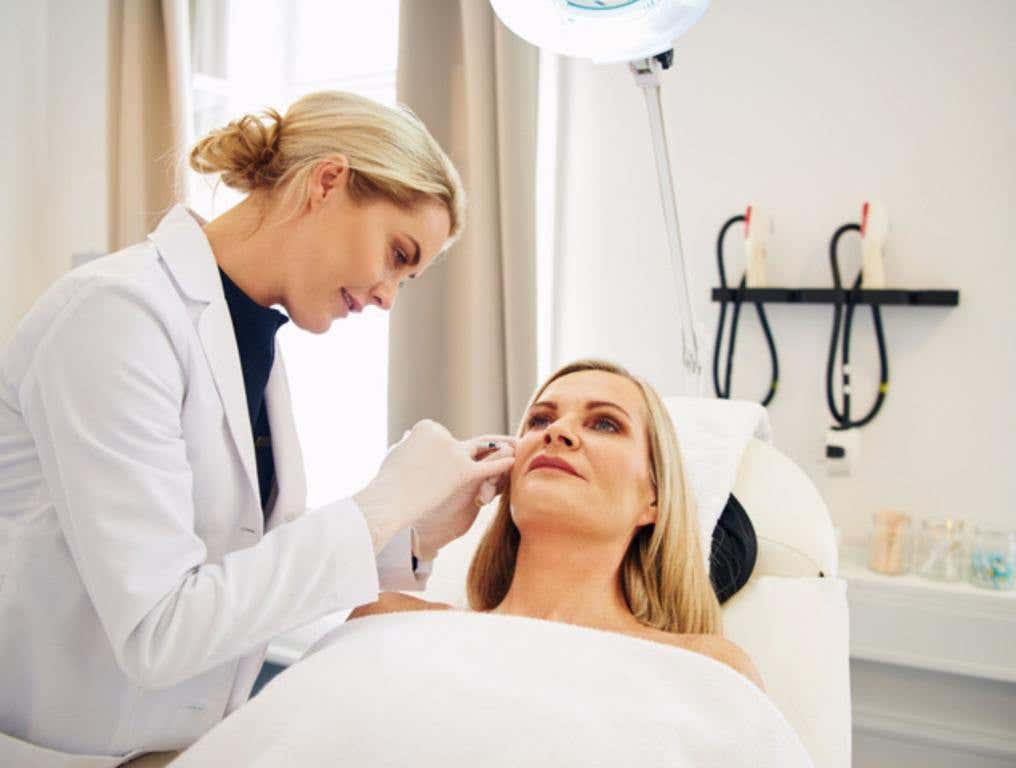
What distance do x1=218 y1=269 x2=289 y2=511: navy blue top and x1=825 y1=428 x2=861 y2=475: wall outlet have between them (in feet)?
4.65

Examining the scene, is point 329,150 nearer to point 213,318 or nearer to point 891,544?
point 213,318

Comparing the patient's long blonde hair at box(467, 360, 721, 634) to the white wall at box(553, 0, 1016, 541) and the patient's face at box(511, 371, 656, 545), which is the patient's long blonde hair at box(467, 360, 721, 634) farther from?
the white wall at box(553, 0, 1016, 541)

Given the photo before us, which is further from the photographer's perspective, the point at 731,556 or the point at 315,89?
the point at 315,89

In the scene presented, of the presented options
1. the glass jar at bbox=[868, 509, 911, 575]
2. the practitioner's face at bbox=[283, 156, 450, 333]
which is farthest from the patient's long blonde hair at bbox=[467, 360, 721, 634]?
the glass jar at bbox=[868, 509, 911, 575]

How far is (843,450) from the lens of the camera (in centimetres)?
214

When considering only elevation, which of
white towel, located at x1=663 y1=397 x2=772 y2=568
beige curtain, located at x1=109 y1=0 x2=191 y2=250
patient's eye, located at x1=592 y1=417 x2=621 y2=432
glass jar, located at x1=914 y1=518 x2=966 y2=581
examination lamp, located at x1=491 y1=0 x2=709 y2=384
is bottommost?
glass jar, located at x1=914 y1=518 x2=966 y2=581

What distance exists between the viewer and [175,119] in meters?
2.92

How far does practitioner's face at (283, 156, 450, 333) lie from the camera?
108 centimetres

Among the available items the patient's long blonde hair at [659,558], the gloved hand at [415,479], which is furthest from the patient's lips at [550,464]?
the gloved hand at [415,479]

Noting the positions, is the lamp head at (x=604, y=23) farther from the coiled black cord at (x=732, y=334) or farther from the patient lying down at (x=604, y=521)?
the coiled black cord at (x=732, y=334)

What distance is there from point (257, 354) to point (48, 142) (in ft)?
8.59

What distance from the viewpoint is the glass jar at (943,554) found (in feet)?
6.45

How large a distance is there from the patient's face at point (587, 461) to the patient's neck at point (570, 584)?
0.10ft

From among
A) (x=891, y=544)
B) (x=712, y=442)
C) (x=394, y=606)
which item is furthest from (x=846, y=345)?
(x=394, y=606)
